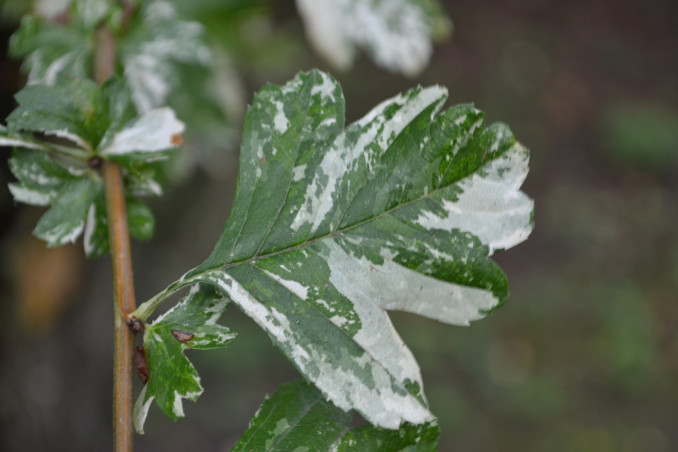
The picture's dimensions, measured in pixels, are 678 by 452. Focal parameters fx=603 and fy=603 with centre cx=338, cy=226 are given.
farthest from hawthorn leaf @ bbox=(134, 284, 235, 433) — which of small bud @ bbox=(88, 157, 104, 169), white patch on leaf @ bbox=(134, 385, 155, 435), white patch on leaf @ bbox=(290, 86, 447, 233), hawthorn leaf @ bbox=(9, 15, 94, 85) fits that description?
hawthorn leaf @ bbox=(9, 15, 94, 85)

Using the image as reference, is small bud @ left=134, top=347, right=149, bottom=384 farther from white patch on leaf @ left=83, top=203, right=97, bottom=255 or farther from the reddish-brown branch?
white patch on leaf @ left=83, top=203, right=97, bottom=255

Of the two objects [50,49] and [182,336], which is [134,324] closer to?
[182,336]

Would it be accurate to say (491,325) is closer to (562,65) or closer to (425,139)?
(562,65)

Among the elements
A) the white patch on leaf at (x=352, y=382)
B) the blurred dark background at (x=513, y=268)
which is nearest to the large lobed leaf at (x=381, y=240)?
the white patch on leaf at (x=352, y=382)

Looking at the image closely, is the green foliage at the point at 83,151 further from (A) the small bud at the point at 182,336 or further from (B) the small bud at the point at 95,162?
(A) the small bud at the point at 182,336

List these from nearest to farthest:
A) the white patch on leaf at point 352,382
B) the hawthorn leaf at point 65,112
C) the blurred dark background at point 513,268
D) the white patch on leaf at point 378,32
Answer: the white patch on leaf at point 352,382 → the hawthorn leaf at point 65,112 → the white patch on leaf at point 378,32 → the blurred dark background at point 513,268

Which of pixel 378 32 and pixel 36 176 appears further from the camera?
pixel 378 32

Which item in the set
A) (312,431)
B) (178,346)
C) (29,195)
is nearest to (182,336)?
(178,346)
